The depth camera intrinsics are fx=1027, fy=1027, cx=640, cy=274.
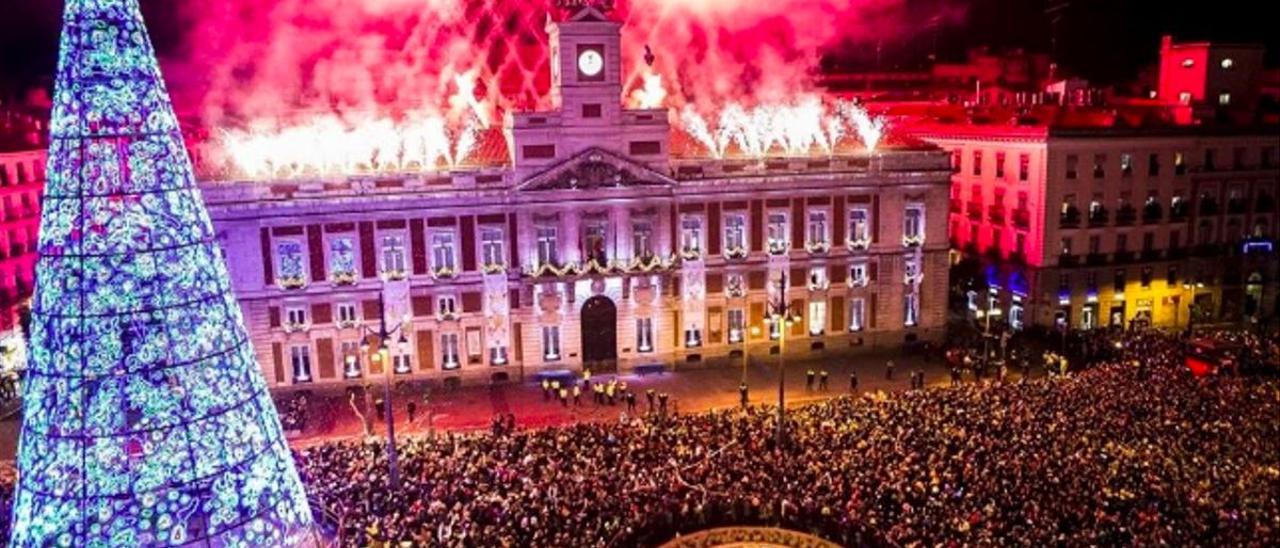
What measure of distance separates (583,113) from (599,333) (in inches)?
448

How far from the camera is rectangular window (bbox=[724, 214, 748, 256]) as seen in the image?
5434 centimetres

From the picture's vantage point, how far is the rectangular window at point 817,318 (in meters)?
56.1

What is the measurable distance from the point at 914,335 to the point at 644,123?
1966 centimetres

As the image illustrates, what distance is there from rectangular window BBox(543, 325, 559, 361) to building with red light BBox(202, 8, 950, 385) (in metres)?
0.07

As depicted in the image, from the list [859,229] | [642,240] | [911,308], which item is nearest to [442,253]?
[642,240]

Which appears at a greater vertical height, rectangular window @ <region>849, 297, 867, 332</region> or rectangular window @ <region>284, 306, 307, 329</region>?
rectangular window @ <region>284, 306, 307, 329</region>

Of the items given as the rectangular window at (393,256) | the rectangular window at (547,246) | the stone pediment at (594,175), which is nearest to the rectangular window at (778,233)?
the stone pediment at (594,175)

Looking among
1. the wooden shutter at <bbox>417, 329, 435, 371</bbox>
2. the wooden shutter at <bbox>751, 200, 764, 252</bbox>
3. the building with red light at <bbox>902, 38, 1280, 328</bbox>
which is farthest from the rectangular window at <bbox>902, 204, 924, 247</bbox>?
the wooden shutter at <bbox>417, 329, 435, 371</bbox>

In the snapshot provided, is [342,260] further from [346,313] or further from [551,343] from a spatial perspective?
[551,343]

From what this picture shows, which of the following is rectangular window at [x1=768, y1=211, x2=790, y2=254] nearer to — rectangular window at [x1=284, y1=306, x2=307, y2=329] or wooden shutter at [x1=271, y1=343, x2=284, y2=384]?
rectangular window at [x1=284, y1=306, x2=307, y2=329]

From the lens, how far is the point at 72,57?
18.0 meters

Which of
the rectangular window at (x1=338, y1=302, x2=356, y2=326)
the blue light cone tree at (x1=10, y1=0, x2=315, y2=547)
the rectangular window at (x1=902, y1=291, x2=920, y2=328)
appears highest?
the blue light cone tree at (x1=10, y1=0, x2=315, y2=547)

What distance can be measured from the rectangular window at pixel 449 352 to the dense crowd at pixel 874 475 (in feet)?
44.3

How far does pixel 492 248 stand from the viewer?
2037 inches
